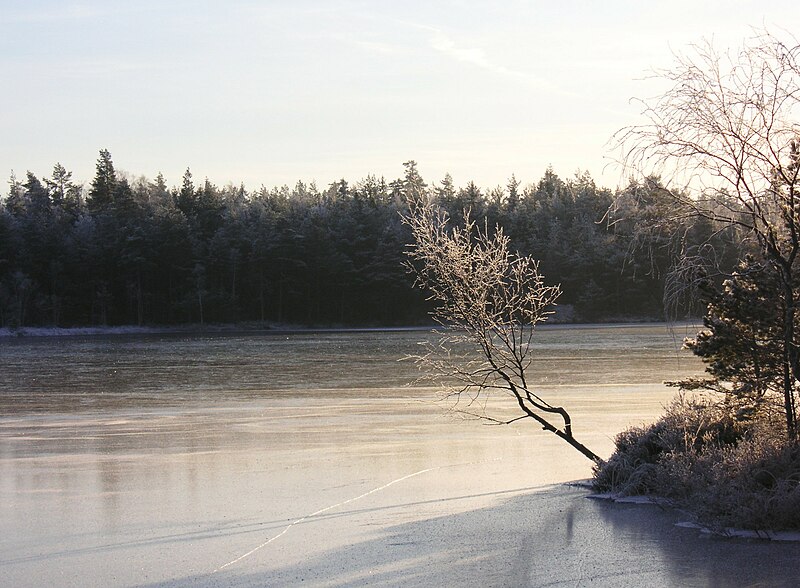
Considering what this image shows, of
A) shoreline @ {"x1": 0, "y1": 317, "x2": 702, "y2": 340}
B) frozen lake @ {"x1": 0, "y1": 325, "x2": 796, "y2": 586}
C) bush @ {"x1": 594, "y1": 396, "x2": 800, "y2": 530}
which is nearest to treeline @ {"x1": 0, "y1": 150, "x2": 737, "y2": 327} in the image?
shoreline @ {"x1": 0, "y1": 317, "x2": 702, "y2": 340}

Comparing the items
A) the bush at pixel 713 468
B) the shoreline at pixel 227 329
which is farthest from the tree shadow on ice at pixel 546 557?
the shoreline at pixel 227 329

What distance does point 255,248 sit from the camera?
313 ft

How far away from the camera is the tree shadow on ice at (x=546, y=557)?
8.92 m

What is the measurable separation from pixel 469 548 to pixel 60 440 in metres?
10.9

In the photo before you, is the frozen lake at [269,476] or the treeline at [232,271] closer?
the frozen lake at [269,476]

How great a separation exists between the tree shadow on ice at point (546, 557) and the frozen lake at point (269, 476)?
→ 4 centimetres

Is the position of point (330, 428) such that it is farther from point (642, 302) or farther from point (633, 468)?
point (642, 302)

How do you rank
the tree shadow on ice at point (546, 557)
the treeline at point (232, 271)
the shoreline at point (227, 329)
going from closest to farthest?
the tree shadow on ice at point (546, 557) < the shoreline at point (227, 329) < the treeline at point (232, 271)

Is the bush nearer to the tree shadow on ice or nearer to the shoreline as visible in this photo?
the tree shadow on ice

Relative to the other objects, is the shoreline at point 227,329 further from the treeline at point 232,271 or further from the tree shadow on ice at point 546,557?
the tree shadow on ice at point 546,557

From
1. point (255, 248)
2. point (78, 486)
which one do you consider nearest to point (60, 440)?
point (78, 486)

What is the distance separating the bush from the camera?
1004 cm

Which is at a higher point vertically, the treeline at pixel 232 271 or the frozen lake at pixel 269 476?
the treeline at pixel 232 271

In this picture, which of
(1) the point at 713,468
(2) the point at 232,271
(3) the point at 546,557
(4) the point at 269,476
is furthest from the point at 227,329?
(3) the point at 546,557
